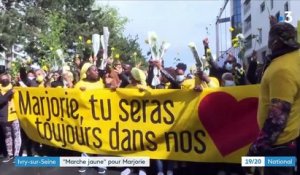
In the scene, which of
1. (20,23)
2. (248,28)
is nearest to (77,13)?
(20,23)

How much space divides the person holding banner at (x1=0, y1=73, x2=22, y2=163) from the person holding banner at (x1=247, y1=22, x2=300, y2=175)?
6.10 metres

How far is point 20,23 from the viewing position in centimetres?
4616

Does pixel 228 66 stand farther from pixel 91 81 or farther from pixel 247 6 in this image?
pixel 247 6

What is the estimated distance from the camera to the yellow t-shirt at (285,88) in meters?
4.21

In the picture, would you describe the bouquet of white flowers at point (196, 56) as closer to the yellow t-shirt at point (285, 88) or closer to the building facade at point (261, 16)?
the yellow t-shirt at point (285, 88)

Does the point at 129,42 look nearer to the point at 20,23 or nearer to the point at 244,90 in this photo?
the point at 20,23

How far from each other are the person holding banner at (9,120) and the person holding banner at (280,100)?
610cm

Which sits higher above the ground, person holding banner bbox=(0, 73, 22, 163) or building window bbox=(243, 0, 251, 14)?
building window bbox=(243, 0, 251, 14)

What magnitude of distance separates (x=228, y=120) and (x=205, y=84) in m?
0.85

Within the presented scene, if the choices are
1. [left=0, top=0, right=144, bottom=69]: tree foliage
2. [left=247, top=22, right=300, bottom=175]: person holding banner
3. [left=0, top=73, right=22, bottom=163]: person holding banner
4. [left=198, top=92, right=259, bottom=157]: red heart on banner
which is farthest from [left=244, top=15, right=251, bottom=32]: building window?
[left=247, top=22, right=300, bottom=175]: person holding banner

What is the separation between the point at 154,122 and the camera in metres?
7.99

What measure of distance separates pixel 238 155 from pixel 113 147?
190cm

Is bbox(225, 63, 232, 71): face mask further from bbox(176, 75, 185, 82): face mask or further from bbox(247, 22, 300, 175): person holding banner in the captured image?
bbox(247, 22, 300, 175): person holding banner

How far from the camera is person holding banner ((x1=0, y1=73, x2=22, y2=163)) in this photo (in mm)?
9617
